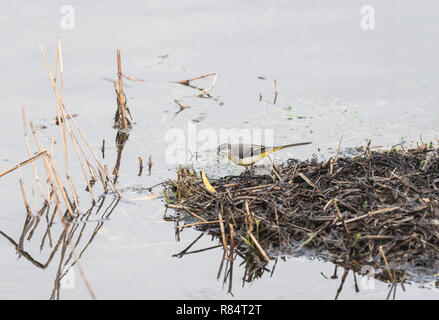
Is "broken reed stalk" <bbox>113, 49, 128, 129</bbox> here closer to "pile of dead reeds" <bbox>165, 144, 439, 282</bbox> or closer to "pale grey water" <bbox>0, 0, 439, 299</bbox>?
"pale grey water" <bbox>0, 0, 439, 299</bbox>

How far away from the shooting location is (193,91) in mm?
10336

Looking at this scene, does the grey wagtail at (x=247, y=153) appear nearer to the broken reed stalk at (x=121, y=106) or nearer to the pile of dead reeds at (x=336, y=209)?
the pile of dead reeds at (x=336, y=209)

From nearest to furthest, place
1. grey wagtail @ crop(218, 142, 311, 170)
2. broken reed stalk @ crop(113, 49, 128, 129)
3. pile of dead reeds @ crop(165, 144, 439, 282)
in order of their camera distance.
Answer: pile of dead reeds @ crop(165, 144, 439, 282), grey wagtail @ crop(218, 142, 311, 170), broken reed stalk @ crop(113, 49, 128, 129)

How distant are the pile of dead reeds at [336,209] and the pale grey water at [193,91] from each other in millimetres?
224

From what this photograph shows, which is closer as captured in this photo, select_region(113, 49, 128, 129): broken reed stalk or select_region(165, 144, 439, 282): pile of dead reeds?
select_region(165, 144, 439, 282): pile of dead reeds

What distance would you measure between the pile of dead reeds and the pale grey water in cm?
22

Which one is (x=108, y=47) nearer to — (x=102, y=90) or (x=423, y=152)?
(x=102, y=90)

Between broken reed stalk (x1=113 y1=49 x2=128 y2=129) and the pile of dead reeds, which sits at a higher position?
broken reed stalk (x1=113 y1=49 x2=128 y2=129)

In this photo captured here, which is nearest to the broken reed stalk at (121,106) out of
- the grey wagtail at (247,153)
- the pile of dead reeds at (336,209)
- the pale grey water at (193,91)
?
the pale grey water at (193,91)

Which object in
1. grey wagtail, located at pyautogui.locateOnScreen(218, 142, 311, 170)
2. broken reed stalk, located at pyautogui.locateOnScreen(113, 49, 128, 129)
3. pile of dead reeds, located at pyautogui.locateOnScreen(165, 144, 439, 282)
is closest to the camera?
pile of dead reeds, located at pyautogui.locateOnScreen(165, 144, 439, 282)

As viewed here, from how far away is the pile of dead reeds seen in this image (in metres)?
5.74

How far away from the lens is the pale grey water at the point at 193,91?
579 centimetres

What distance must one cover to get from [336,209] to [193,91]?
15.4ft

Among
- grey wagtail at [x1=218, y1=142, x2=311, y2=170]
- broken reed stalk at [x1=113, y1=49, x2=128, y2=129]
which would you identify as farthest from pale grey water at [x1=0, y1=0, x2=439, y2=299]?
grey wagtail at [x1=218, y1=142, x2=311, y2=170]
